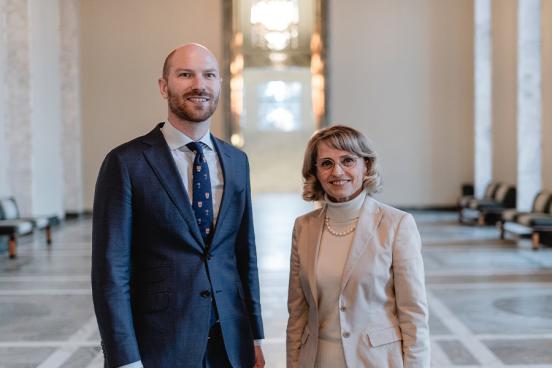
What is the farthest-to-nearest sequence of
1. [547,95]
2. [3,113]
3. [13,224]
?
1. [3,113]
2. [547,95]
3. [13,224]

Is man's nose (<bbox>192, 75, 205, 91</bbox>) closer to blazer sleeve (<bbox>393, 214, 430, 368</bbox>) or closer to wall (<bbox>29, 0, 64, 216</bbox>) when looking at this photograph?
blazer sleeve (<bbox>393, 214, 430, 368</bbox>)

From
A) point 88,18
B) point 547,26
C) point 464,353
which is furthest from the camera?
point 88,18

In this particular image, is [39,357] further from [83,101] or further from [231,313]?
[83,101]

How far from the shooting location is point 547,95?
40.7 feet

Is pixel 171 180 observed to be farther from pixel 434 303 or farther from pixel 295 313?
pixel 434 303

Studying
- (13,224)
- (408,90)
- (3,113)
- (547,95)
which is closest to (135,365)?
(13,224)

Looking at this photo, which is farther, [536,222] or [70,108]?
[70,108]

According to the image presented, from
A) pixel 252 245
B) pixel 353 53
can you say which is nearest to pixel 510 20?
pixel 353 53

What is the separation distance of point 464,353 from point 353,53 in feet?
46.8

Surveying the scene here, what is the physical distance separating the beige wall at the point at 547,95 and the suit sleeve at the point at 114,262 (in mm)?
11303

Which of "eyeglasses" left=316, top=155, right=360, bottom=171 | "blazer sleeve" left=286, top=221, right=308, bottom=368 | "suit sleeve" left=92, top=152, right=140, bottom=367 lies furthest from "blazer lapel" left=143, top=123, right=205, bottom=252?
"eyeglasses" left=316, top=155, right=360, bottom=171

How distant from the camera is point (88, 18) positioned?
18578 mm

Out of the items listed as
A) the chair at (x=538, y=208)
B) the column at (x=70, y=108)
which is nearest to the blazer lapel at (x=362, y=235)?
the chair at (x=538, y=208)

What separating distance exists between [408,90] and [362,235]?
16.8 m
